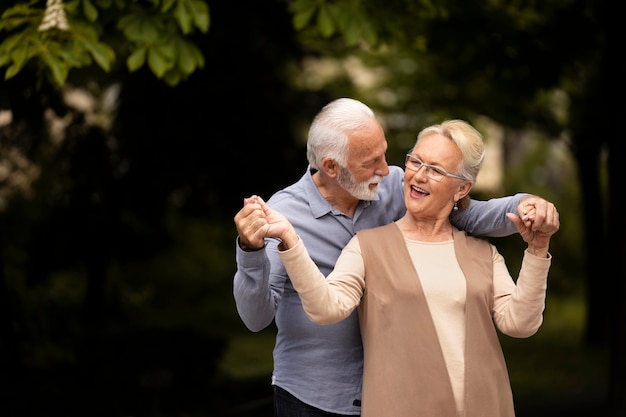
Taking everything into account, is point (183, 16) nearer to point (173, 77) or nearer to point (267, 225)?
point (173, 77)

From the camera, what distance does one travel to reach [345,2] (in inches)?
213

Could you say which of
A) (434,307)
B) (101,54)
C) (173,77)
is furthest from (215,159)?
(434,307)

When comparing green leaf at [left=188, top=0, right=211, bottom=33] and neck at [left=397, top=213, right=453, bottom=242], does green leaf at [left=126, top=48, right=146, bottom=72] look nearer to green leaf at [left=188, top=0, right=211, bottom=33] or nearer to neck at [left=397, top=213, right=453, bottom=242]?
green leaf at [left=188, top=0, right=211, bottom=33]

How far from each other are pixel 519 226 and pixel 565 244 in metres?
16.5

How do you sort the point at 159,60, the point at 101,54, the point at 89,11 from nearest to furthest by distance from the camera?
the point at 101,54 < the point at 89,11 < the point at 159,60

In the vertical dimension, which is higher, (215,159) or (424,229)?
(215,159)

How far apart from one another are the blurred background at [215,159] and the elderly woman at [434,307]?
7.48ft

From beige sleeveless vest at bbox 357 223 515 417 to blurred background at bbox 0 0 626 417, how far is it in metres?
2.44

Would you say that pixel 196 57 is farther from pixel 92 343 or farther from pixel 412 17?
pixel 92 343

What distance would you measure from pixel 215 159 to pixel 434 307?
658cm

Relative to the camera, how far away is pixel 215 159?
31.4ft

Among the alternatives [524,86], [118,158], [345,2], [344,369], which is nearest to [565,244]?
[524,86]

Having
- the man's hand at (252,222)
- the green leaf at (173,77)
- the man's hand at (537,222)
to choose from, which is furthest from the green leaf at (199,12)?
the man's hand at (537,222)

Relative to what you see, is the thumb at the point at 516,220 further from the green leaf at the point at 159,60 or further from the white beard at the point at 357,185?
the green leaf at the point at 159,60
